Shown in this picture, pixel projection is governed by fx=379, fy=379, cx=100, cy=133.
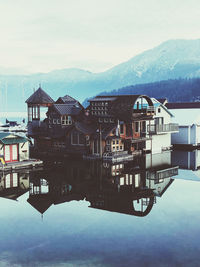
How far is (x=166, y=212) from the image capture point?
80.4ft

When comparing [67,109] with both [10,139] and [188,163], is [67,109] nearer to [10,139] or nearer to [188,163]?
[10,139]

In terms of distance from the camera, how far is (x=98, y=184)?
32094 mm

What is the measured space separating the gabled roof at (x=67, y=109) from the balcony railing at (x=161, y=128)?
10184mm

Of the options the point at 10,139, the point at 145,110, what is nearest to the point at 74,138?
the point at 145,110

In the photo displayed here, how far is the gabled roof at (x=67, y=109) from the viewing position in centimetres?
5175

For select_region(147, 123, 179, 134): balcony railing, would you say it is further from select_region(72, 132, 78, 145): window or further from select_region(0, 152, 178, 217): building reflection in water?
select_region(72, 132, 78, 145): window

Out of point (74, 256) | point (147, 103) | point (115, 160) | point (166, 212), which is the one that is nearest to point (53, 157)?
point (115, 160)

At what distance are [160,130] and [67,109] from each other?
13.4 meters

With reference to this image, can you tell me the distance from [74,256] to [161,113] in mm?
42224

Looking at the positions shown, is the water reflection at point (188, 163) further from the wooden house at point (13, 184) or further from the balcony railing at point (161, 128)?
the wooden house at point (13, 184)

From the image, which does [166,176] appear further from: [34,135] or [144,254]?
[34,135]

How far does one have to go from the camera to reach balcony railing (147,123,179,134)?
171ft

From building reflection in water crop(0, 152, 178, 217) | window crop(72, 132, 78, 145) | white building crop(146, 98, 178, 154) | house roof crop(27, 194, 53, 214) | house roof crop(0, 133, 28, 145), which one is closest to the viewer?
house roof crop(27, 194, 53, 214)

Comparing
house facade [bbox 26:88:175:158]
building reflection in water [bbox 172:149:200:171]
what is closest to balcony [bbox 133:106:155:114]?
house facade [bbox 26:88:175:158]
